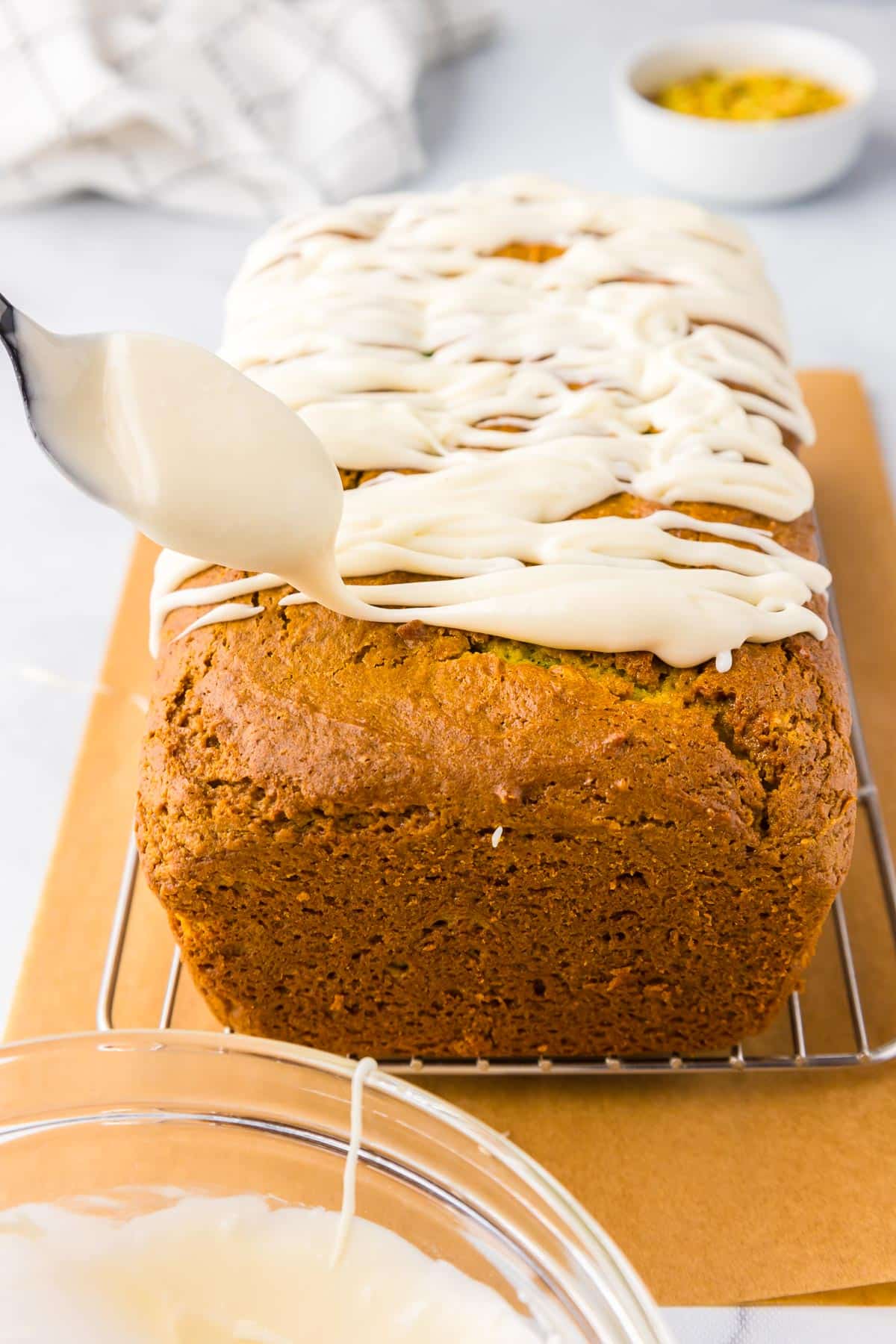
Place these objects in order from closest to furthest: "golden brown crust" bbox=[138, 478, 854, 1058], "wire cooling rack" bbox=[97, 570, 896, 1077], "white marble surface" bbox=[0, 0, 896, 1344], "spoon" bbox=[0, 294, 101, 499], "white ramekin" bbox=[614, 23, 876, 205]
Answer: "spoon" bbox=[0, 294, 101, 499]
"golden brown crust" bbox=[138, 478, 854, 1058]
"wire cooling rack" bbox=[97, 570, 896, 1077]
"white marble surface" bbox=[0, 0, 896, 1344]
"white ramekin" bbox=[614, 23, 876, 205]

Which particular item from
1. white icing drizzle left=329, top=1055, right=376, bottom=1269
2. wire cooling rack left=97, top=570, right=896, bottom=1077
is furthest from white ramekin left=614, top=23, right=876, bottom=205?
white icing drizzle left=329, top=1055, right=376, bottom=1269

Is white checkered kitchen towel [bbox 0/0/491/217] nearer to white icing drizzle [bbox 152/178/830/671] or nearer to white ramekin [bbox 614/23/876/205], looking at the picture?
white ramekin [bbox 614/23/876/205]

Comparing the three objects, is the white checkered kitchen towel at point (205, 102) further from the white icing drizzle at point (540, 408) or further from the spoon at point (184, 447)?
the spoon at point (184, 447)

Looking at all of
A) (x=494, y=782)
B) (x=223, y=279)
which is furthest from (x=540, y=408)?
(x=223, y=279)

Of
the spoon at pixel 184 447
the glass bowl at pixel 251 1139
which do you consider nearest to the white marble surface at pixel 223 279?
the glass bowl at pixel 251 1139

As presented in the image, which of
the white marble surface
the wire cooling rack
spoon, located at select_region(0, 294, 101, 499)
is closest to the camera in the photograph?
spoon, located at select_region(0, 294, 101, 499)

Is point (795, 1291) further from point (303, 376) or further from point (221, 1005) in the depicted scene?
point (303, 376)
